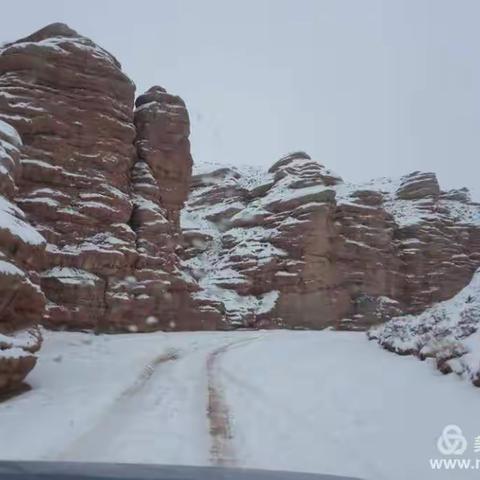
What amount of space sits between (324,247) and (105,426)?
5125 centimetres

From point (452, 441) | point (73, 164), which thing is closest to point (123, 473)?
point (452, 441)

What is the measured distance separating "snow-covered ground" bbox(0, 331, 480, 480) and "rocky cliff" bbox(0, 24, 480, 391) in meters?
2.26

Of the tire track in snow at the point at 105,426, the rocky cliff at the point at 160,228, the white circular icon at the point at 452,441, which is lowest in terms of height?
the tire track in snow at the point at 105,426

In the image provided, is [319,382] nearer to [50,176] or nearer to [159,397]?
[159,397]

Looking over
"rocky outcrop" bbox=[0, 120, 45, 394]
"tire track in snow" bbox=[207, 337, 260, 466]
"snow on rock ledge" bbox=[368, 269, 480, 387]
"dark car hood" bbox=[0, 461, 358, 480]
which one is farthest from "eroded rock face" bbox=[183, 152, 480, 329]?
"dark car hood" bbox=[0, 461, 358, 480]

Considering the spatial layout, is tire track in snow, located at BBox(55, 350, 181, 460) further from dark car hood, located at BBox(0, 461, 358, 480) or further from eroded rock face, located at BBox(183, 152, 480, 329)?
eroded rock face, located at BBox(183, 152, 480, 329)

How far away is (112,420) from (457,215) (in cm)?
7037

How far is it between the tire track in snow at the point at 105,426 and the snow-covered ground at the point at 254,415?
0.02 metres

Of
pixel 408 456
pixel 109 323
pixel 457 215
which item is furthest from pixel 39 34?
pixel 457 215

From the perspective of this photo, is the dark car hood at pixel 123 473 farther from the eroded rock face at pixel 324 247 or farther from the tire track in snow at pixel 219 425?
the eroded rock face at pixel 324 247

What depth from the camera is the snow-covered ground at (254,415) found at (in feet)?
21.8

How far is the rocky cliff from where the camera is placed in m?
32.2

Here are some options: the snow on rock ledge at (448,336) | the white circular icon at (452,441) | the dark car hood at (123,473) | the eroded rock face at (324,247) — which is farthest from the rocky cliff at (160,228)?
the snow on rock ledge at (448,336)

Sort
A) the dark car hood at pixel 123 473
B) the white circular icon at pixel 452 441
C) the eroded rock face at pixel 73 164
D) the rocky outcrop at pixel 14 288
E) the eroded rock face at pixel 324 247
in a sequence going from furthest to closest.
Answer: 1. the eroded rock face at pixel 324 247
2. the eroded rock face at pixel 73 164
3. the rocky outcrop at pixel 14 288
4. the white circular icon at pixel 452 441
5. the dark car hood at pixel 123 473
